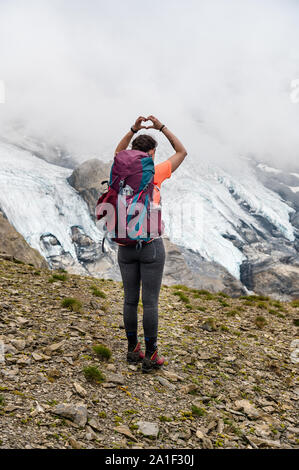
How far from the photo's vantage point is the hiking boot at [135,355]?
18.6ft

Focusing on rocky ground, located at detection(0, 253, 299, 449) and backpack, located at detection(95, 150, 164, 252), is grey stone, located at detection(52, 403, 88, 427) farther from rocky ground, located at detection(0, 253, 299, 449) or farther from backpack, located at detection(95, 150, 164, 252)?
backpack, located at detection(95, 150, 164, 252)

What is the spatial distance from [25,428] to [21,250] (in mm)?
19329

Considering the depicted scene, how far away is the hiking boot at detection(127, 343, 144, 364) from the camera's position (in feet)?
18.6

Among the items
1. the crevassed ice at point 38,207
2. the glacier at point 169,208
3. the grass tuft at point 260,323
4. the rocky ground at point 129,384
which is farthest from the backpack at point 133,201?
the glacier at point 169,208

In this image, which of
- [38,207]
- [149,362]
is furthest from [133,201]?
[38,207]

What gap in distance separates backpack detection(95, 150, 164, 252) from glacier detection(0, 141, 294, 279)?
62.8 meters

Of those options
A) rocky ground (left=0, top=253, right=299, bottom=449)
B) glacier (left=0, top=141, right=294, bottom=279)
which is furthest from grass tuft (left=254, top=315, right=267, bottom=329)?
glacier (left=0, top=141, right=294, bottom=279)

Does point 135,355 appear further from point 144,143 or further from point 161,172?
point 144,143

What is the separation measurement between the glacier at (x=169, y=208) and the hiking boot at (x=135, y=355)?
61871 mm

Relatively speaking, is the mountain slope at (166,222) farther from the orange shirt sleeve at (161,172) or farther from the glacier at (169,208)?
the orange shirt sleeve at (161,172)

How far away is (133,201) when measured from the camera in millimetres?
4691
